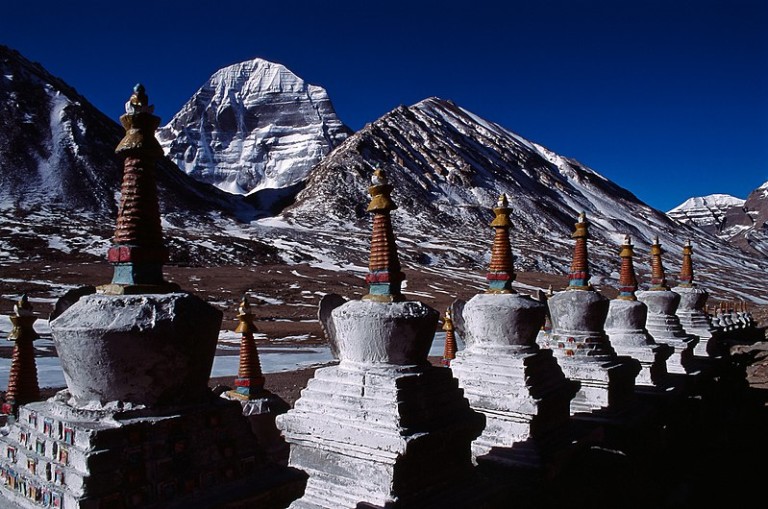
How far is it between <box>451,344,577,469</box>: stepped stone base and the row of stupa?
13 millimetres

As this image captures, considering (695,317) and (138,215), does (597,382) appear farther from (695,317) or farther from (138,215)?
(695,317)

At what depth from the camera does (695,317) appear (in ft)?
37.9

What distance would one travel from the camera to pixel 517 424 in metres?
4.81

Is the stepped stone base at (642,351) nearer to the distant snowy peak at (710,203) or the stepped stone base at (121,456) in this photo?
the stepped stone base at (121,456)

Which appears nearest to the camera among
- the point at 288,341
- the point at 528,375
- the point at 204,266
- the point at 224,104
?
the point at 528,375

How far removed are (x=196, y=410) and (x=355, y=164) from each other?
7663 centimetres

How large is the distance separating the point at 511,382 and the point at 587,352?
175cm

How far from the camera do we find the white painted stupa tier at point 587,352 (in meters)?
6.20

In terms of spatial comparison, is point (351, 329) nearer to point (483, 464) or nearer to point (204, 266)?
point (483, 464)

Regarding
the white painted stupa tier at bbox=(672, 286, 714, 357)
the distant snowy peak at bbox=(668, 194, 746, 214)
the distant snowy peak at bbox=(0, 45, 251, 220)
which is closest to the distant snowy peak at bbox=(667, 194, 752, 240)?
the distant snowy peak at bbox=(668, 194, 746, 214)

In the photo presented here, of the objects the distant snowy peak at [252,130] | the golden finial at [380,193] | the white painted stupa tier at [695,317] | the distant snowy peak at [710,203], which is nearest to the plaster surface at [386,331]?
the golden finial at [380,193]

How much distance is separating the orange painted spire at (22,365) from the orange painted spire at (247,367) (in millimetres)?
1943

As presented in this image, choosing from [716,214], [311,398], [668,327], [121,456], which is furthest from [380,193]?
[716,214]

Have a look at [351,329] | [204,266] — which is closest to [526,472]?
[351,329]
